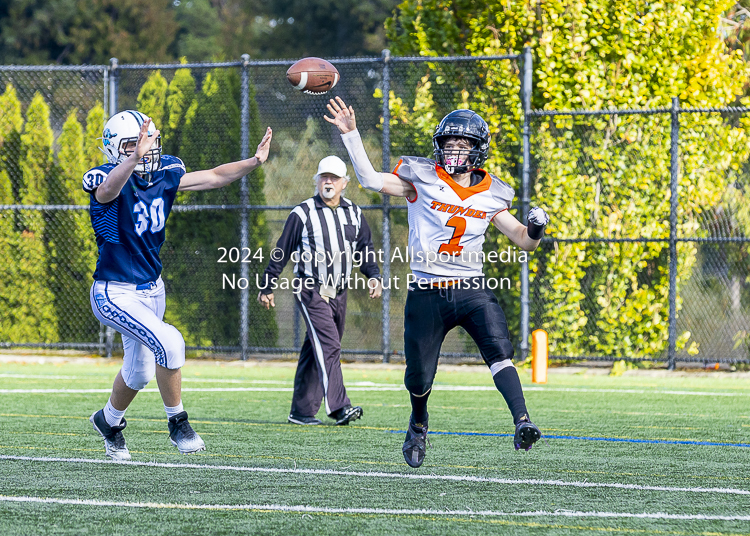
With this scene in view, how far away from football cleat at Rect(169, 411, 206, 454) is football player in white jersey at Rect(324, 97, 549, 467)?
1176 mm

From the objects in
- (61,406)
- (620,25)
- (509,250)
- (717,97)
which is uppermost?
(620,25)

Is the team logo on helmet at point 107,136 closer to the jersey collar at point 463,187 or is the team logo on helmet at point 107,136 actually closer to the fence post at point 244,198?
the jersey collar at point 463,187

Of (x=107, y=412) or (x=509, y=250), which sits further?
(x=509, y=250)

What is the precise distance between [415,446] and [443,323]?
70cm

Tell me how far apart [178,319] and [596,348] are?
5234 mm

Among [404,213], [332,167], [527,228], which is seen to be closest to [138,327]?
[527,228]

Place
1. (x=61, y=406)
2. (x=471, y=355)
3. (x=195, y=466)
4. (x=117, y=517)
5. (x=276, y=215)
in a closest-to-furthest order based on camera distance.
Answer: (x=117, y=517)
(x=195, y=466)
(x=61, y=406)
(x=471, y=355)
(x=276, y=215)

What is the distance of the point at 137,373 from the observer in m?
5.81

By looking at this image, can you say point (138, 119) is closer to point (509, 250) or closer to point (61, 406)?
point (61, 406)

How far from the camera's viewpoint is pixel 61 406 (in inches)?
336

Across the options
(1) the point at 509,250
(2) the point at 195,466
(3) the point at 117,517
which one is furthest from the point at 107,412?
(1) the point at 509,250

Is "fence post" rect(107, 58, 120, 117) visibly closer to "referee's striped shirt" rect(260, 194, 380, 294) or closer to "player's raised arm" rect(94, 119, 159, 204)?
"referee's striped shirt" rect(260, 194, 380, 294)

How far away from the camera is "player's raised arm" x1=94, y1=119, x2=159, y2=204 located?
530 cm

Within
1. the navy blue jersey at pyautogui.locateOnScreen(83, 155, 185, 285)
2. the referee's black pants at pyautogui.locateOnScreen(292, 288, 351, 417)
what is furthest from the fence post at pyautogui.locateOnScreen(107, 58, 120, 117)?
the navy blue jersey at pyautogui.locateOnScreen(83, 155, 185, 285)
